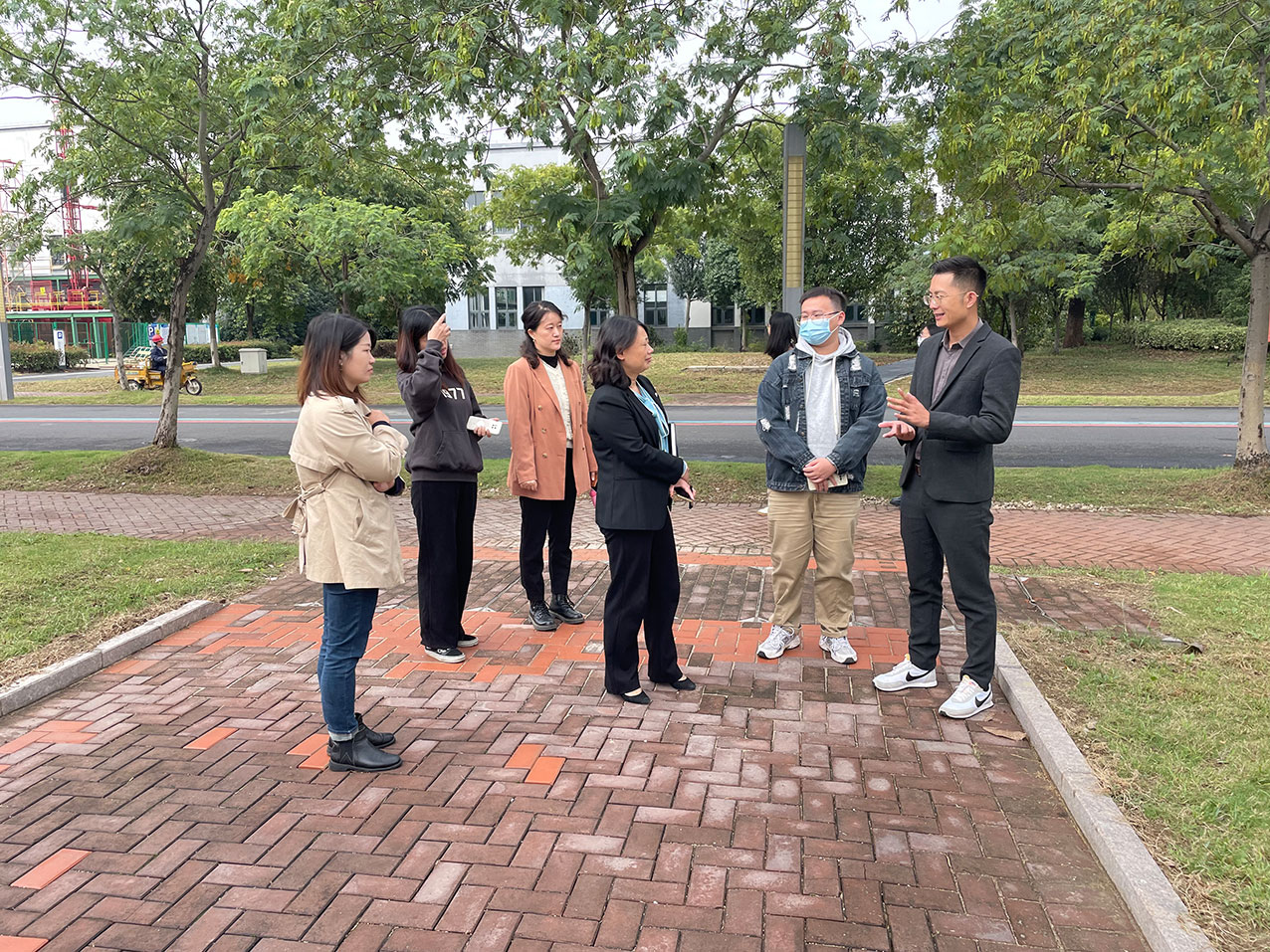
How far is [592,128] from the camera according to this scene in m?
7.87

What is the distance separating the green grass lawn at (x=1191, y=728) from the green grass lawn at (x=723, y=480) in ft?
10.8

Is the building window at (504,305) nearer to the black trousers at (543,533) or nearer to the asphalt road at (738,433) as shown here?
the asphalt road at (738,433)

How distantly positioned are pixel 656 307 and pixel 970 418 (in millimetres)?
48599

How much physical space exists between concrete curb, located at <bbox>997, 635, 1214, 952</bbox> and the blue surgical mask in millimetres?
1956

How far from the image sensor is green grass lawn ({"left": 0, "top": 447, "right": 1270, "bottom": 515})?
913 centimetres

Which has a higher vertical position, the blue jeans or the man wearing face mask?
the man wearing face mask

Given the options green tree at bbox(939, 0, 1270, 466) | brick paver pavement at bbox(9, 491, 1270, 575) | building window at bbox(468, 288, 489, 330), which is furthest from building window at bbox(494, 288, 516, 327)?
green tree at bbox(939, 0, 1270, 466)

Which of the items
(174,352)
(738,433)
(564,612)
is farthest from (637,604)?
(738,433)

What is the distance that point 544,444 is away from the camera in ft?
17.3

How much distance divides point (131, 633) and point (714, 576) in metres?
3.76

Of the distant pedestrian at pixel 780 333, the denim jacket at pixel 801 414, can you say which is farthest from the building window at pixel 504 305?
the denim jacket at pixel 801 414

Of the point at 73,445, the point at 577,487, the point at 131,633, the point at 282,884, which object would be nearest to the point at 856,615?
the point at 577,487

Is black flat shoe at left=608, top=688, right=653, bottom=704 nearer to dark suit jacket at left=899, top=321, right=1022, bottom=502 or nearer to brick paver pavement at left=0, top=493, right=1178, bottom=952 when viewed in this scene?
brick paver pavement at left=0, top=493, right=1178, bottom=952

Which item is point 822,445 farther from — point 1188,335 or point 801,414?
point 1188,335
